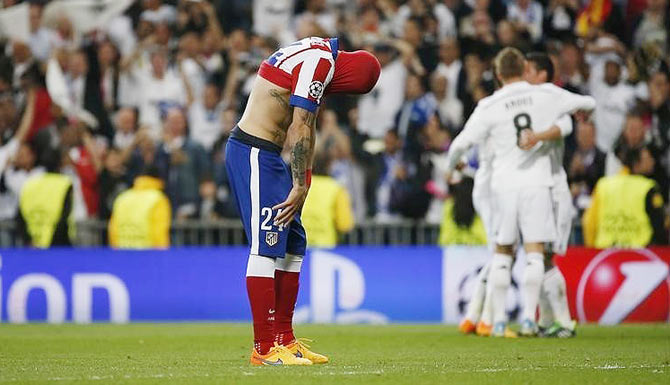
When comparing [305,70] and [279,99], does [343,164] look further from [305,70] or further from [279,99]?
[305,70]

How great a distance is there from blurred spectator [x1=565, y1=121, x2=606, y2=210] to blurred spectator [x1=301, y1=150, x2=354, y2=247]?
277 cm

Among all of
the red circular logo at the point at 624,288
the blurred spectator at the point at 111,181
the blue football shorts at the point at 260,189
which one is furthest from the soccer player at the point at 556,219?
the blurred spectator at the point at 111,181

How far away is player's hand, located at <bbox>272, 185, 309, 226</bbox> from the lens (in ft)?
28.6

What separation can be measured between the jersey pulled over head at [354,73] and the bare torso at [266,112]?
330 millimetres

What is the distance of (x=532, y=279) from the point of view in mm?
12141

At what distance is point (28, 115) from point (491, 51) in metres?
6.66

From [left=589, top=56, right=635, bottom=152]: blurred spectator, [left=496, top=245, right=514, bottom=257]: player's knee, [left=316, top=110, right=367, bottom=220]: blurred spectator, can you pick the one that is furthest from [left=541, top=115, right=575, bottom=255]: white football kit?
[left=316, top=110, right=367, bottom=220]: blurred spectator

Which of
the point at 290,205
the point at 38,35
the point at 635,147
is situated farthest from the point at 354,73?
the point at 38,35

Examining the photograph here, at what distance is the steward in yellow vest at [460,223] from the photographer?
52.0 ft

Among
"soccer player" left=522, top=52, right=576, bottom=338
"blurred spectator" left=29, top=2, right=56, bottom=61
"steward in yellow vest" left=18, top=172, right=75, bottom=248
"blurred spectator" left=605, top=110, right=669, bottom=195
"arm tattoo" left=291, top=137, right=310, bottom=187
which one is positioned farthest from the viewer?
"blurred spectator" left=29, top=2, right=56, bottom=61

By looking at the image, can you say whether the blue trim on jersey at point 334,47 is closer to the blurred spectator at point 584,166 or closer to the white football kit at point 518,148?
the white football kit at point 518,148

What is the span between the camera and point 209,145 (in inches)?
733

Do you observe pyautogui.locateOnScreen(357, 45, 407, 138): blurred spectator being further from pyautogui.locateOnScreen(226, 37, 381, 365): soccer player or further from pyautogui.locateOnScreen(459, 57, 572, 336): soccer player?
pyautogui.locateOnScreen(226, 37, 381, 365): soccer player

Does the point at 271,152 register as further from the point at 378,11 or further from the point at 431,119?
the point at 378,11
